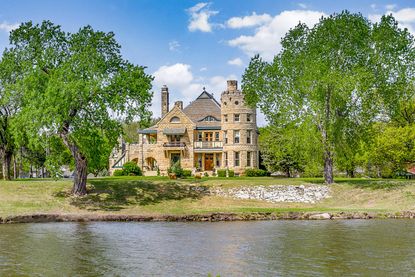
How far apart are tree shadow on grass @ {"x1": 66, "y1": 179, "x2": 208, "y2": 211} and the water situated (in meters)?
8.03

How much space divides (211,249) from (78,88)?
20006 mm

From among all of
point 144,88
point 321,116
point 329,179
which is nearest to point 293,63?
point 321,116

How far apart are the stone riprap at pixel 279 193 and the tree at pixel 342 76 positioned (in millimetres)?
2645

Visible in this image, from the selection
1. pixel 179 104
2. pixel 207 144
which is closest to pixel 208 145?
pixel 207 144

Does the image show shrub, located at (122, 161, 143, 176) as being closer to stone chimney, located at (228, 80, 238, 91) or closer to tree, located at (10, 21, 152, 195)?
stone chimney, located at (228, 80, 238, 91)

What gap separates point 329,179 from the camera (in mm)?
47719

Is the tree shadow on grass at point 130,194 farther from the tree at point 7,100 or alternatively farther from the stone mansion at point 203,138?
the stone mansion at point 203,138

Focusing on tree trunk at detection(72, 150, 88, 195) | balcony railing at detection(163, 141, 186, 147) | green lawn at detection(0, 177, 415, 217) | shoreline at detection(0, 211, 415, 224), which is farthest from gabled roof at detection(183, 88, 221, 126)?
shoreline at detection(0, 211, 415, 224)

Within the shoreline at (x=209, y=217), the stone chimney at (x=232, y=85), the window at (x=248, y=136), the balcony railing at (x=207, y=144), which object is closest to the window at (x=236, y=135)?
the window at (x=248, y=136)

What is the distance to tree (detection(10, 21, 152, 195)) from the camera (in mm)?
38500

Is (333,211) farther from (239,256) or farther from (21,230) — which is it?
(21,230)

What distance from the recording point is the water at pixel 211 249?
18375 millimetres

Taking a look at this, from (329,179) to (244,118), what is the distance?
2162 centimetres

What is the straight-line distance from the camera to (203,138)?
234 ft
